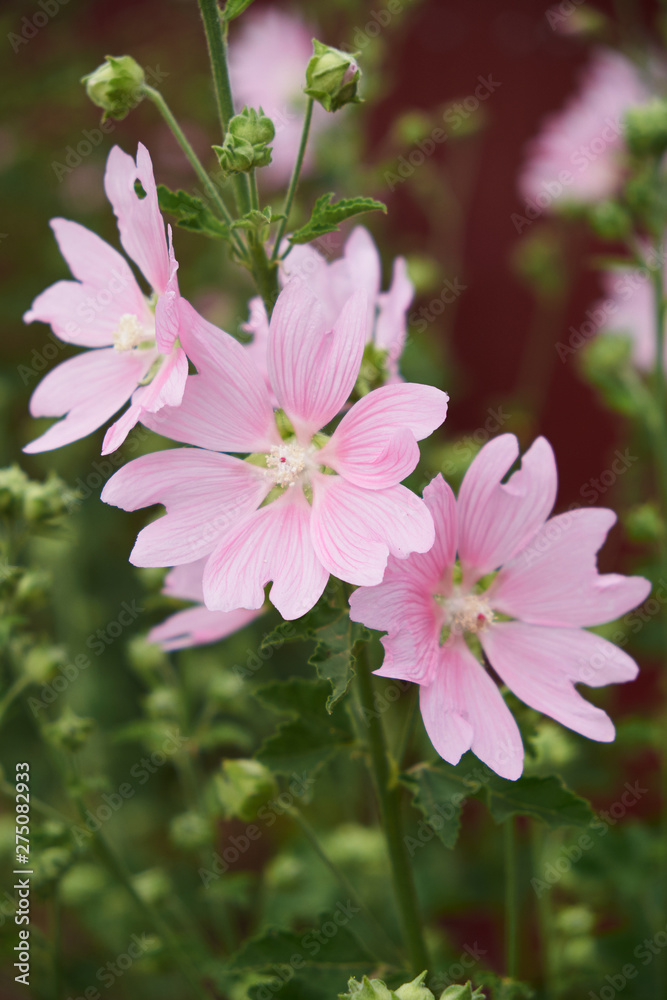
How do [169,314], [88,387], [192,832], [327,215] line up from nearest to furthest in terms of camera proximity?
1. [169,314]
2. [327,215]
3. [88,387]
4. [192,832]

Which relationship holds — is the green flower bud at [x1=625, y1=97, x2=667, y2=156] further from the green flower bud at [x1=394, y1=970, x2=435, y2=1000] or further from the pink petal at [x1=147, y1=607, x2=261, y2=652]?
the green flower bud at [x1=394, y1=970, x2=435, y2=1000]

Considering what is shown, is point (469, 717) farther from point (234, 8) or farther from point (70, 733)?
point (234, 8)

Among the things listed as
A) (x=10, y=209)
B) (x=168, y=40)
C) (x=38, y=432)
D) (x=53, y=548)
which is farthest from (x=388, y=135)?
(x=53, y=548)

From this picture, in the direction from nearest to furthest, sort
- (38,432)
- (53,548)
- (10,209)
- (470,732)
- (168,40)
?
(470,732) → (53,548) → (38,432) → (10,209) → (168,40)

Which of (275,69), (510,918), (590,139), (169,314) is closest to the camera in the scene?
(169,314)

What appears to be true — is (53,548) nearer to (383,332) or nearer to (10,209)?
(383,332)

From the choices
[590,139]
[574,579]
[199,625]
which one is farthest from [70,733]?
[590,139]

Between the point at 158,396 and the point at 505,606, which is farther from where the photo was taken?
the point at 505,606

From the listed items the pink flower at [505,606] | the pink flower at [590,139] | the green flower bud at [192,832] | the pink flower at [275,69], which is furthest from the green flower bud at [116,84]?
the pink flower at [275,69]
